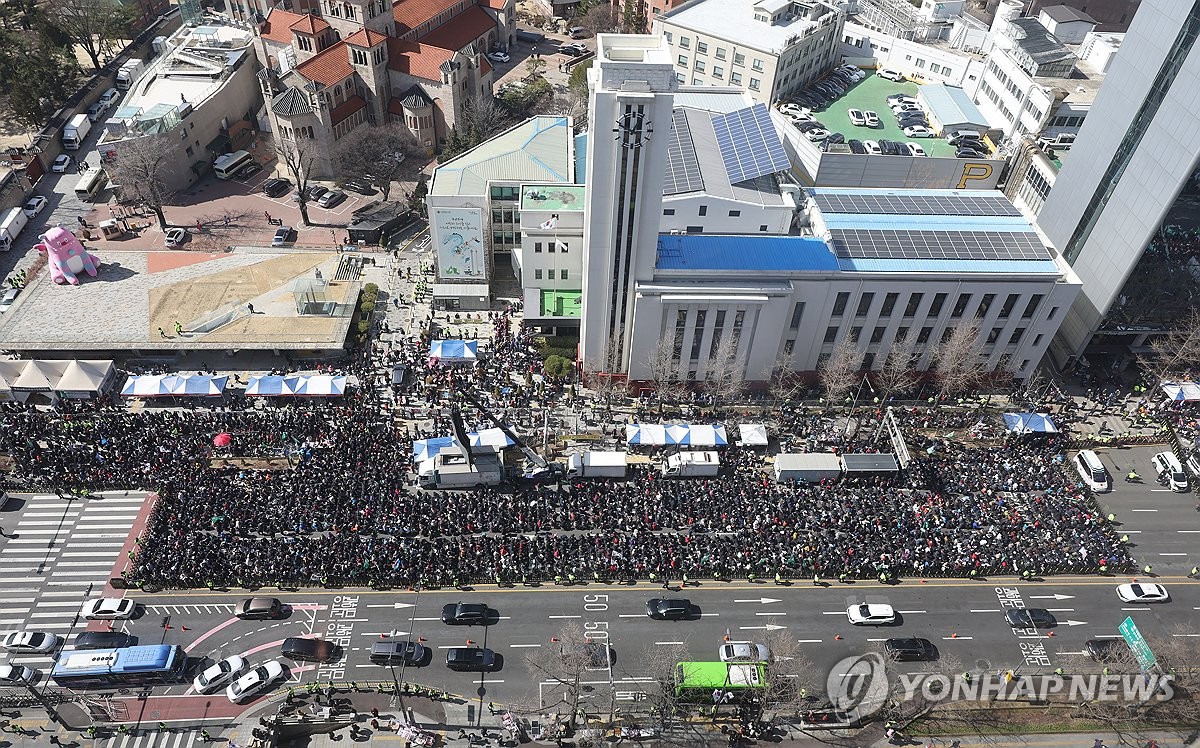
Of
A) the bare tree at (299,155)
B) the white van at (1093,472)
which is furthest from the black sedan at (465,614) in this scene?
the bare tree at (299,155)

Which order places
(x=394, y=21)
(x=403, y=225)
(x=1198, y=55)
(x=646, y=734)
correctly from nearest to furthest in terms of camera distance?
1. (x=646, y=734)
2. (x=1198, y=55)
3. (x=403, y=225)
4. (x=394, y=21)

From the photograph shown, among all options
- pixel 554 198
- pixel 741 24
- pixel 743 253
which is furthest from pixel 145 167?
pixel 741 24

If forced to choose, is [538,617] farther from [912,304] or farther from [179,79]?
[179,79]

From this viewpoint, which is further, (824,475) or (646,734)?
(824,475)

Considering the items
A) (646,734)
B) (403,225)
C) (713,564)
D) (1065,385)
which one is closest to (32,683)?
(646,734)

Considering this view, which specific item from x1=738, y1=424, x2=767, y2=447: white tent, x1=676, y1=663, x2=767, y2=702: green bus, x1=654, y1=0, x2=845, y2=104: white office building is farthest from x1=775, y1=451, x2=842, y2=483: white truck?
x1=654, y1=0, x2=845, y2=104: white office building

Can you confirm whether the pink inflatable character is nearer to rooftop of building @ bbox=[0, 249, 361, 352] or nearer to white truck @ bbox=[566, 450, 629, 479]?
rooftop of building @ bbox=[0, 249, 361, 352]

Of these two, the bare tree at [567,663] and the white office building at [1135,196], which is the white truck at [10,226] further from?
the white office building at [1135,196]

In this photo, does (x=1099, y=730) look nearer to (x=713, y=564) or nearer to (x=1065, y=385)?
(x=713, y=564)
